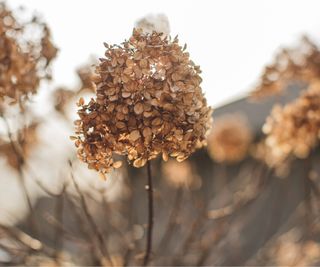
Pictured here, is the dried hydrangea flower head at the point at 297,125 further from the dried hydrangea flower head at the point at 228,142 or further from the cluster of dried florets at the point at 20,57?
the cluster of dried florets at the point at 20,57

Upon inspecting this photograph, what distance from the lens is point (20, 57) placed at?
1.29 m

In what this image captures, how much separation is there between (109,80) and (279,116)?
909 millimetres

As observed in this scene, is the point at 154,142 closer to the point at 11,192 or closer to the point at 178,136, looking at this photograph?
the point at 178,136

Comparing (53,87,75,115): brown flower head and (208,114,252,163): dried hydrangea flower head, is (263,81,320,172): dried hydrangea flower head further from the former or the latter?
(53,87,75,115): brown flower head

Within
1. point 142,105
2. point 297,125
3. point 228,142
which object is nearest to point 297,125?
point 297,125

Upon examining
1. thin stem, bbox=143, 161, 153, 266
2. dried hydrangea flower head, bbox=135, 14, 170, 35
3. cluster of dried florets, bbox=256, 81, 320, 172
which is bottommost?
thin stem, bbox=143, 161, 153, 266

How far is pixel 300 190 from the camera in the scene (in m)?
4.44

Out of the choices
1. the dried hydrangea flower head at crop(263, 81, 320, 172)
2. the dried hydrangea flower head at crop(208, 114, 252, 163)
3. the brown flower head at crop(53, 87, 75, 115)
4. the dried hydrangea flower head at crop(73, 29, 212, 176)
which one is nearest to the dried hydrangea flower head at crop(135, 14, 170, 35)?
the dried hydrangea flower head at crop(73, 29, 212, 176)

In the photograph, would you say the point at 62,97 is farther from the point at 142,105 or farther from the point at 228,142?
the point at 228,142

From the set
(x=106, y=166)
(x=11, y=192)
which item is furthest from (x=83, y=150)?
(x=11, y=192)

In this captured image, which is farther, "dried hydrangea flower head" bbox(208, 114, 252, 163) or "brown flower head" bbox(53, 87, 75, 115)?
"dried hydrangea flower head" bbox(208, 114, 252, 163)

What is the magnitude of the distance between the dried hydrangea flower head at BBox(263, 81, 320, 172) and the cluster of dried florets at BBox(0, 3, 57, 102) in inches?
32.4

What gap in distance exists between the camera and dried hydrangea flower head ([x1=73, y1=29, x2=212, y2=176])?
1025 millimetres

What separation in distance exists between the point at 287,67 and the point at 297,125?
28cm
